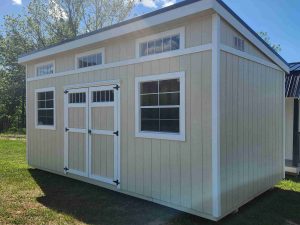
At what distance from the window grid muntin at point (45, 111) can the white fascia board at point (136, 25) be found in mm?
1174

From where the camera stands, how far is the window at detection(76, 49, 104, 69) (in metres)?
6.54

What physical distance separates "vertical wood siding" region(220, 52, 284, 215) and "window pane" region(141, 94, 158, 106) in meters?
1.23

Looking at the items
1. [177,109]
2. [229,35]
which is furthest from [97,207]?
[229,35]

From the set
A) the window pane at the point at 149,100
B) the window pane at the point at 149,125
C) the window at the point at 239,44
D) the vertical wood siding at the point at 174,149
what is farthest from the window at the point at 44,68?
the window at the point at 239,44

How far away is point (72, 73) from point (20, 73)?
21826mm

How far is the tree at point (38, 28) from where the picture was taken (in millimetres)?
24438

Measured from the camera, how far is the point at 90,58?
22.5ft

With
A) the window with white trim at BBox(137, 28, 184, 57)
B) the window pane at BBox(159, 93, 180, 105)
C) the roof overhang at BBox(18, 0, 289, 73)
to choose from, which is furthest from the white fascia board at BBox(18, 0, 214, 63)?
the window pane at BBox(159, 93, 180, 105)

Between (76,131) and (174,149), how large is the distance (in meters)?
Answer: 3.07

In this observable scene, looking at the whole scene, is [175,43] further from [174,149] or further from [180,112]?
[174,149]

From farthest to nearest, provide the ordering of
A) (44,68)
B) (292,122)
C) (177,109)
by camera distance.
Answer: (292,122), (44,68), (177,109)

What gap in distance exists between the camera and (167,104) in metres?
5.06

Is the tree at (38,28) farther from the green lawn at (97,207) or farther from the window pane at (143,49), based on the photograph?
Answer: the window pane at (143,49)

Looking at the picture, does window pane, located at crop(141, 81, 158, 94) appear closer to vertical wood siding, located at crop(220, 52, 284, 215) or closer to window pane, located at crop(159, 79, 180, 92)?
window pane, located at crop(159, 79, 180, 92)
